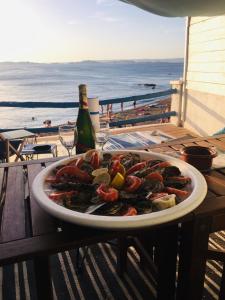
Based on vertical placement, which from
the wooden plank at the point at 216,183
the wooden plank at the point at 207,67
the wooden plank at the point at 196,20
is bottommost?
the wooden plank at the point at 216,183

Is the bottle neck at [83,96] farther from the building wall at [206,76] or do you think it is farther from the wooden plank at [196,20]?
the wooden plank at [196,20]

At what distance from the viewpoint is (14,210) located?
92cm

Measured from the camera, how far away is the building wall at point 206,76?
5.23m

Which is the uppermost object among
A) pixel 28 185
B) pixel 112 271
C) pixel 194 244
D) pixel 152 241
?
pixel 28 185

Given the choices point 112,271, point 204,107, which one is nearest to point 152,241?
point 112,271

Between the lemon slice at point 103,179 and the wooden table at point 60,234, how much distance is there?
187 mm

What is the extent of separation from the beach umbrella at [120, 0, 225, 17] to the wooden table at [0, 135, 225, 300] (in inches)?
36.0

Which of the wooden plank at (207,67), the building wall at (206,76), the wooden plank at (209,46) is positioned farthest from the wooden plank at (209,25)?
the wooden plank at (207,67)

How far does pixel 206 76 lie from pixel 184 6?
4.61 m

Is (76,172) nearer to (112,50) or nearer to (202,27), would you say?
(202,27)

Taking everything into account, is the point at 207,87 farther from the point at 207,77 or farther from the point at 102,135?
the point at 102,135

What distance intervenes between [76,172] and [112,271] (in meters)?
1.34

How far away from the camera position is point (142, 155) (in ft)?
4.24

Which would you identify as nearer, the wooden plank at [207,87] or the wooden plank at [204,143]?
the wooden plank at [204,143]
